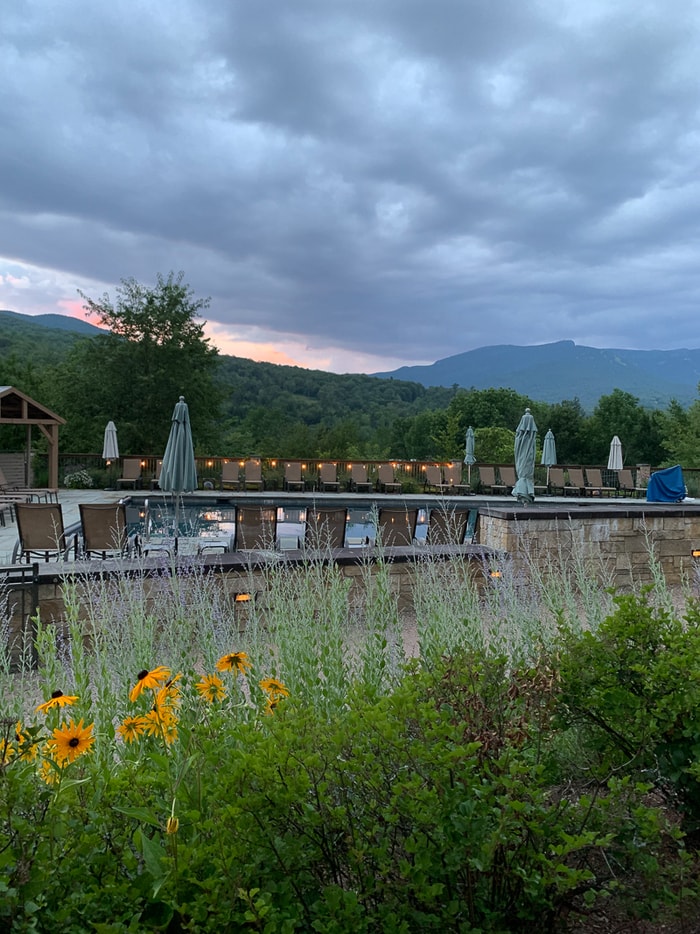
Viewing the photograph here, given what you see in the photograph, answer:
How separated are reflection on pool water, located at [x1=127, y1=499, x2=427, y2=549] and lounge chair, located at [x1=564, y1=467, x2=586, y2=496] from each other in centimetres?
705

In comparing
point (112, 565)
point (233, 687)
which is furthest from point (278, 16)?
point (233, 687)

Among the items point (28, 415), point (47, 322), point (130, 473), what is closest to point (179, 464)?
point (130, 473)

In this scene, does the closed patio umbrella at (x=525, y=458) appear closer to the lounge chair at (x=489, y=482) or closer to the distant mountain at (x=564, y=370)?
the lounge chair at (x=489, y=482)

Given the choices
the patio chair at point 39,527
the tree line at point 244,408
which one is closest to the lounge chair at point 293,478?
the tree line at point 244,408

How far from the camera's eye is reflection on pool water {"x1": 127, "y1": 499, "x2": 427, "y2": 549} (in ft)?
34.0

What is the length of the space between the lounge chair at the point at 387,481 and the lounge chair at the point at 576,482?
5.01 meters

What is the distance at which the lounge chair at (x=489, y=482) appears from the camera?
18.2m

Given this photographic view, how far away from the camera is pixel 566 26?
10.9 metres

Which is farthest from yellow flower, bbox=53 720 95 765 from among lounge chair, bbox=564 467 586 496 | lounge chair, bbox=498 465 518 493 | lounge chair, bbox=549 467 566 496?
lounge chair, bbox=564 467 586 496

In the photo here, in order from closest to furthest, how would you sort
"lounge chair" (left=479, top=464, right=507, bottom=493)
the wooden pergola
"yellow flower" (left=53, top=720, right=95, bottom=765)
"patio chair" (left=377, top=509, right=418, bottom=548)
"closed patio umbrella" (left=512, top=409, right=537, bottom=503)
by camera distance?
1. "yellow flower" (left=53, top=720, right=95, bottom=765)
2. "patio chair" (left=377, top=509, right=418, bottom=548)
3. "closed patio umbrella" (left=512, top=409, right=537, bottom=503)
4. the wooden pergola
5. "lounge chair" (left=479, top=464, right=507, bottom=493)

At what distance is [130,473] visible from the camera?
56.3ft

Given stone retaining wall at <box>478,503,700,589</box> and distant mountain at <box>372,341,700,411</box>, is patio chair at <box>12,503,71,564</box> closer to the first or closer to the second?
stone retaining wall at <box>478,503,700,589</box>

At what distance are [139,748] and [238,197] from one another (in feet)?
62.1

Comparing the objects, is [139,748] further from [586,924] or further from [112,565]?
[112,565]
